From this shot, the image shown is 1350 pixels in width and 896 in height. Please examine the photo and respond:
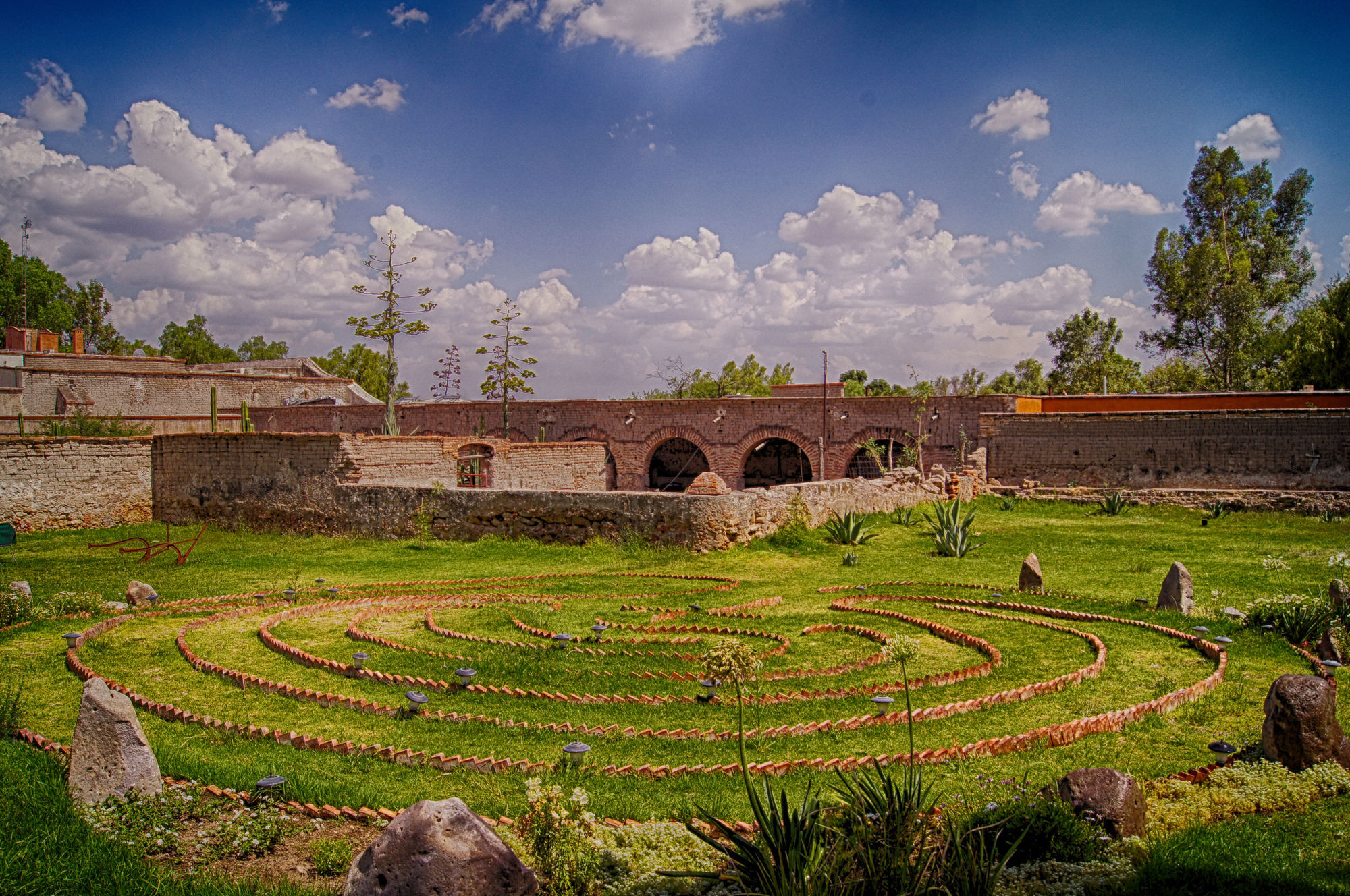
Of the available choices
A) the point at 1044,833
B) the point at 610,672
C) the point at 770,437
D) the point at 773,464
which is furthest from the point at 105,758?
the point at 773,464

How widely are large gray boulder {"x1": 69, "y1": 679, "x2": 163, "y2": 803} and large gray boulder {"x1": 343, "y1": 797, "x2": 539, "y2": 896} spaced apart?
1.76 m

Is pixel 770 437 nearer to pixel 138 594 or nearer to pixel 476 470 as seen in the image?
pixel 476 470

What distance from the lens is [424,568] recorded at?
12141mm

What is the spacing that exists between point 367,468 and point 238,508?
123 inches

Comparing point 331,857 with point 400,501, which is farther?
point 400,501

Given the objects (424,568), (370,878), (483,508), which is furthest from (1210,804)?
(483,508)

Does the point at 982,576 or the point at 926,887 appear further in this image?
the point at 982,576

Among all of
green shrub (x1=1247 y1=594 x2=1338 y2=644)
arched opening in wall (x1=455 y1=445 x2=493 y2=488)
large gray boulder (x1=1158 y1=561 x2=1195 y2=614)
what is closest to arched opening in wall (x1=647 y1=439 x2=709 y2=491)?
arched opening in wall (x1=455 y1=445 x2=493 y2=488)

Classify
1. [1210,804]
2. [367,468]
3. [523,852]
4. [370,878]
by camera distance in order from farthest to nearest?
[367,468], [1210,804], [523,852], [370,878]

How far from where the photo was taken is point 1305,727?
14.2ft

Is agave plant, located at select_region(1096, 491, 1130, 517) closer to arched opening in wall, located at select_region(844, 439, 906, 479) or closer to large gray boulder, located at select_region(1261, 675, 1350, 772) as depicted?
arched opening in wall, located at select_region(844, 439, 906, 479)

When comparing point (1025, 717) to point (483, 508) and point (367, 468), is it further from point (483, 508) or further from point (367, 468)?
point (367, 468)

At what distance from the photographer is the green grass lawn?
461 centimetres

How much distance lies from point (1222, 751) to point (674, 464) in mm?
28218
